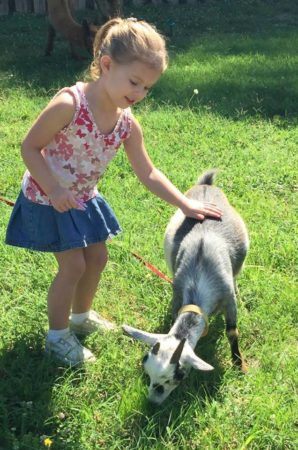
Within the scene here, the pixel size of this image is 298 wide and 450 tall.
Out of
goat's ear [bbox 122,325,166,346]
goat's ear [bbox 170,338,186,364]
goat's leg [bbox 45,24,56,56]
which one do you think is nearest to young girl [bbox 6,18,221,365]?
goat's ear [bbox 122,325,166,346]

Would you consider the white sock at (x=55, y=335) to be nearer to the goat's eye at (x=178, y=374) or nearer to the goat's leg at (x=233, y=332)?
the goat's eye at (x=178, y=374)

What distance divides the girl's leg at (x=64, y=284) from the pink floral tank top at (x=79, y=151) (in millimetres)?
296

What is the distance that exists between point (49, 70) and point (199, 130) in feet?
10.3

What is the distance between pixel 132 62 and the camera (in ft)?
8.21

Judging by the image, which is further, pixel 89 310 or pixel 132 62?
pixel 89 310

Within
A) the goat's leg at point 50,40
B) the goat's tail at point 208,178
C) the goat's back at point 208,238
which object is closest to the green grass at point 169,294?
the goat's back at point 208,238

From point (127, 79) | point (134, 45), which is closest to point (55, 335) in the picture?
point (127, 79)

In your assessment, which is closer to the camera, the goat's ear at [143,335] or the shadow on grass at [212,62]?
the goat's ear at [143,335]

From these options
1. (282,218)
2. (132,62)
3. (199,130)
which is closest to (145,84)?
(132,62)

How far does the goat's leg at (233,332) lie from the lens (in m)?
3.15

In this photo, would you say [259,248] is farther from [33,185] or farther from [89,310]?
[33,185]

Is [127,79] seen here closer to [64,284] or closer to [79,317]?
[64,284]

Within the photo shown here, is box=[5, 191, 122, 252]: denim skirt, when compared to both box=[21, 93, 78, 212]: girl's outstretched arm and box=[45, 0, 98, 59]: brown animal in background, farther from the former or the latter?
box=[45, 0, 98, 59]: brown animal in background

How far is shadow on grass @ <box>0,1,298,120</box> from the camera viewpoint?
7070 mm
